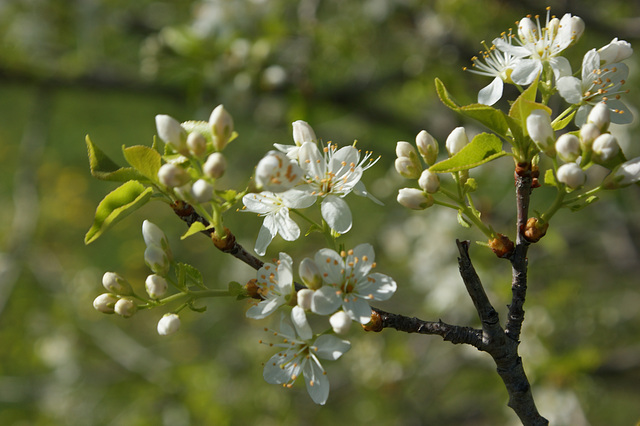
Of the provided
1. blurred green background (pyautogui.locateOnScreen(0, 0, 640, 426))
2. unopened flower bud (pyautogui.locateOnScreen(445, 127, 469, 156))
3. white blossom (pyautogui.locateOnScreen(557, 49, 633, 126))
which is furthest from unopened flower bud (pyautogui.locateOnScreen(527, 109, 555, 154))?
blurred green background (pyautogui.locateOnScreen(0, 0, 640, 426))

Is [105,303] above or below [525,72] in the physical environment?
below

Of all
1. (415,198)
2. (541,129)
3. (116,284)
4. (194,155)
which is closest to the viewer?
(541,129)

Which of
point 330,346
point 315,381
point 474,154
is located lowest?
point 315,381

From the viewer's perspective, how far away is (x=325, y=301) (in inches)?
49.2

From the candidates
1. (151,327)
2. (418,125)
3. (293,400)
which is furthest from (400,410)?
(151,327)

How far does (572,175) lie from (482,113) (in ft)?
0.68

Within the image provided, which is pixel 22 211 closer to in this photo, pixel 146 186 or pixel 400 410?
pixel 400 410

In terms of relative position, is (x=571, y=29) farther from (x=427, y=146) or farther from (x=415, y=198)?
(x=415, y=198)

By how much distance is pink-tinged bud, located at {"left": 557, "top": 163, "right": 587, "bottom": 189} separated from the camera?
115 cm

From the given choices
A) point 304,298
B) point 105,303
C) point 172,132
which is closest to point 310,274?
point 304,298

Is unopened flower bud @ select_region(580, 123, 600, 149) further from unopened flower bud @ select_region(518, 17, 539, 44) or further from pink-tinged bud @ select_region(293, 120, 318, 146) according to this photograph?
pink-tinged bud @ select_region(293, 120, 318, 146)

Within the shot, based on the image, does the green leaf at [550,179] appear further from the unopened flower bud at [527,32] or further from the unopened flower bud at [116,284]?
the unopened flower bud at [116,284]

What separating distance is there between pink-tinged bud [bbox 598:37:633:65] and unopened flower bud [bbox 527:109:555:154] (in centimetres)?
30

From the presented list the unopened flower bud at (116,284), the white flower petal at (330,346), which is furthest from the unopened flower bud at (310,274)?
the unopened flower bud at (116,284)
